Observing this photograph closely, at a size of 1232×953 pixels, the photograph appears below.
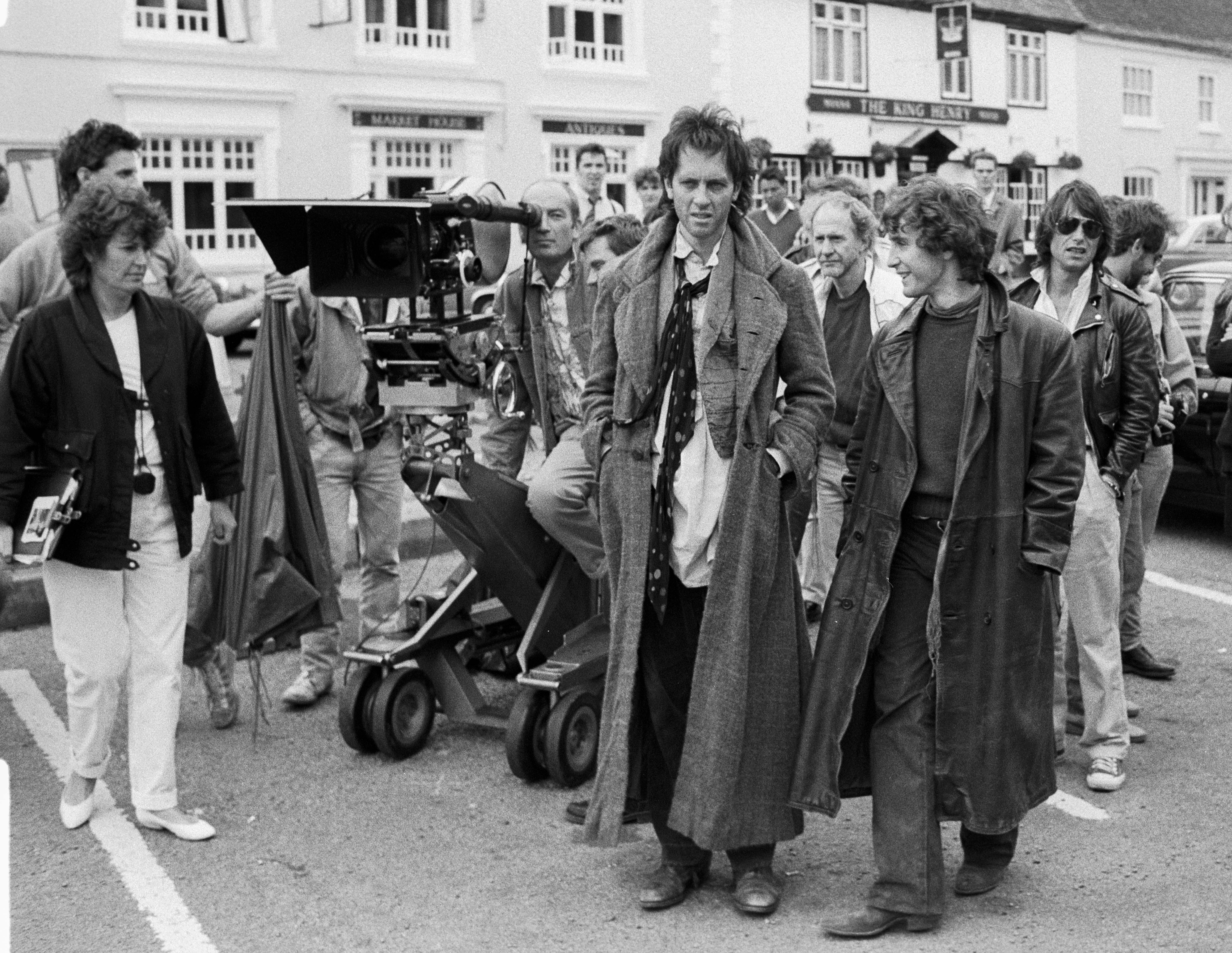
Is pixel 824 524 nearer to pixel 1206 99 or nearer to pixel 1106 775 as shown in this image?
pixel 1106 775

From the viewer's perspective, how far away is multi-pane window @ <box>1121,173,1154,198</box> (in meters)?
39.7

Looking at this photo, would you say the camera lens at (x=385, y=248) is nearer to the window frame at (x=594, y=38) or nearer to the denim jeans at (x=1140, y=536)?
the denim jeans at (x=1140, y=536)

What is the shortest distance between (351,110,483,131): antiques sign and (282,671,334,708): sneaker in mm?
19790

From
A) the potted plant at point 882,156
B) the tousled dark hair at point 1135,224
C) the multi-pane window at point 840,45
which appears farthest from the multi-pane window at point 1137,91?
the tousled dark hair at point 1135,224

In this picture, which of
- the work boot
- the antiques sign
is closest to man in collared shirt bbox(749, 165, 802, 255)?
the work boot

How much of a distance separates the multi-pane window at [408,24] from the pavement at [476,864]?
68.8ft

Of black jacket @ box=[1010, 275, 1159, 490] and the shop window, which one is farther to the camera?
the shop window

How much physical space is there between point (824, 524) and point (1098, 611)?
1.59 m

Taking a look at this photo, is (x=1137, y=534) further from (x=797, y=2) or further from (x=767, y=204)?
(x=797, y=2)

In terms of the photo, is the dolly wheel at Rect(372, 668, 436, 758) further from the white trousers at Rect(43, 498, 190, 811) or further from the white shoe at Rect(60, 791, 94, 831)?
the white shoe at Rect(60, 791, 94, 831)

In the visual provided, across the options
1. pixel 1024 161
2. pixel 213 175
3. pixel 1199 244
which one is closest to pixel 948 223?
pixel 1199 244

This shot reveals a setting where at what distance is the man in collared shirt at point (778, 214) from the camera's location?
1334 cm

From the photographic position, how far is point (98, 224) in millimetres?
4980

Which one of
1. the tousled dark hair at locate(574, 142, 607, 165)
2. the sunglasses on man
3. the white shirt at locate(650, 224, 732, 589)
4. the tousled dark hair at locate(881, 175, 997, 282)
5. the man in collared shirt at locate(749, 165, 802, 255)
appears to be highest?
the tousled dark hair at locate(574, 142, 607, 165)
